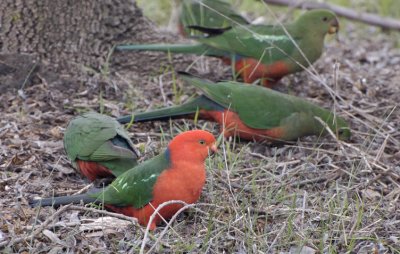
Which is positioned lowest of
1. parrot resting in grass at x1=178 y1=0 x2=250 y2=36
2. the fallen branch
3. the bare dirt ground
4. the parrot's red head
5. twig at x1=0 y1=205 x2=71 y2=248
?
the fallen branch

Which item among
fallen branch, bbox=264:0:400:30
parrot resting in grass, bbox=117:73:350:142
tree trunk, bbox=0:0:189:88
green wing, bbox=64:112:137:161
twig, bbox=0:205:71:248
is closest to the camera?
twig, bbox=0:205:71:248

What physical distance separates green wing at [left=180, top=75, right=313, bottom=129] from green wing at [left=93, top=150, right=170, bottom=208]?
50.6 inches

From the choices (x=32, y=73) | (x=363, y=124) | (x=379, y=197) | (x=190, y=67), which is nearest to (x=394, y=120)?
(x=363, y=124)

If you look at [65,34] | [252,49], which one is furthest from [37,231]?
[252,49]

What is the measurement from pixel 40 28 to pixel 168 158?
6.12 ft

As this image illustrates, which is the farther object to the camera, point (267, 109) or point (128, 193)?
point (267, 109)

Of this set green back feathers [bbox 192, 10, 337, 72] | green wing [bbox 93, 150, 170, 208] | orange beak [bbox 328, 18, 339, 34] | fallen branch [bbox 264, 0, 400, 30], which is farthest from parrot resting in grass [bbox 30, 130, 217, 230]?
fallen branch [bbox 264, 0, 400, 30]

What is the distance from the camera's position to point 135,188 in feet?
13.4

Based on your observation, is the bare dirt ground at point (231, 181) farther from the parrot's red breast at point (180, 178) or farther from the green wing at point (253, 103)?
the green wing at point (253, 103)

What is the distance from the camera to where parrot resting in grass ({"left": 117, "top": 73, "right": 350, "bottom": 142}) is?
5.34 meters

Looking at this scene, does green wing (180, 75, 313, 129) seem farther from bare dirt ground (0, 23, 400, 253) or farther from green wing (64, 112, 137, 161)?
green wing (64, 112, 137, 161)

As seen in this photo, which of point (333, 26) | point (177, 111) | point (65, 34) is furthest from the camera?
point (333, 26)

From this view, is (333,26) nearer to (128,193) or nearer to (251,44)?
(251,44)

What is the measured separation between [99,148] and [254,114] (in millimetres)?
1277
